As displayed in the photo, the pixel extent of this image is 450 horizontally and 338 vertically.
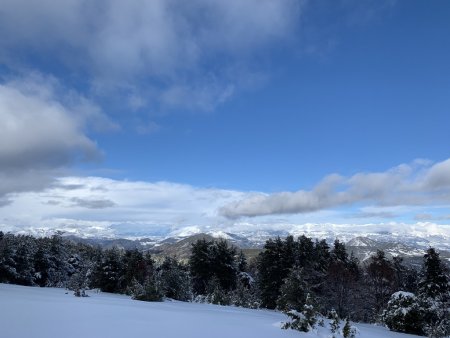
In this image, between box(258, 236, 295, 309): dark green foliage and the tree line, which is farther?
box(258, 236, 295, 309): dark green foliage

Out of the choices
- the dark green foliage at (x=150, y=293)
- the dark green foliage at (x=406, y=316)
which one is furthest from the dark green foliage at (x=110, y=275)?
the dark green foliage at (x=406, y=316)

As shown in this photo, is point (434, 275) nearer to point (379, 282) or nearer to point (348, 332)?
point (379, 282)

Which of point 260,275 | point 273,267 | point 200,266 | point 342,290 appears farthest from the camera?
point 200,266

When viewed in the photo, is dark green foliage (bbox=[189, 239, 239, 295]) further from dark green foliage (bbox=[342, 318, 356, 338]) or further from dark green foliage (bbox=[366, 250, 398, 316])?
dark green foliage (bbox=[342, 318, 356, 338])

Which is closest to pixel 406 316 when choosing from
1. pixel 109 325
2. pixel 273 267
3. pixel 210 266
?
pixel 109 325

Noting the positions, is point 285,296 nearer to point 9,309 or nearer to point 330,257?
point 9,309

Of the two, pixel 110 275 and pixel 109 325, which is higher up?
pixel 109 325

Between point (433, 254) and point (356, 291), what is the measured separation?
9.31m

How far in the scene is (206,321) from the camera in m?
10.7

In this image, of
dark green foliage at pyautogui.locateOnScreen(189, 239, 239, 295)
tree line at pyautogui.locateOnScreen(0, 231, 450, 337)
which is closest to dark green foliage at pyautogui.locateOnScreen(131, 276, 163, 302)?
tree line at pyautogui.locateOnScreen(0, 231, 450, 337)

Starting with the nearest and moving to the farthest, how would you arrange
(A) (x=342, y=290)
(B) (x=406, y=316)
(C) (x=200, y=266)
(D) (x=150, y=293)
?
(B) (x=406, y=316), (D) (x=150, y=293), (A) (x=342, y=290), (C) (x=200, y=266)

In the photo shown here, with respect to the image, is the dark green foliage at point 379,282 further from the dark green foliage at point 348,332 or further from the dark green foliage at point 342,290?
the dark green foliage at point 348,332

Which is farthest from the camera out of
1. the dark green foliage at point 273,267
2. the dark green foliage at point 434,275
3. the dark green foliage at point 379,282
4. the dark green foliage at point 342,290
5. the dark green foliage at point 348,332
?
the dark green foliage at point 273,267

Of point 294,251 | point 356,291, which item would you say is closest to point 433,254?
point 356,291
